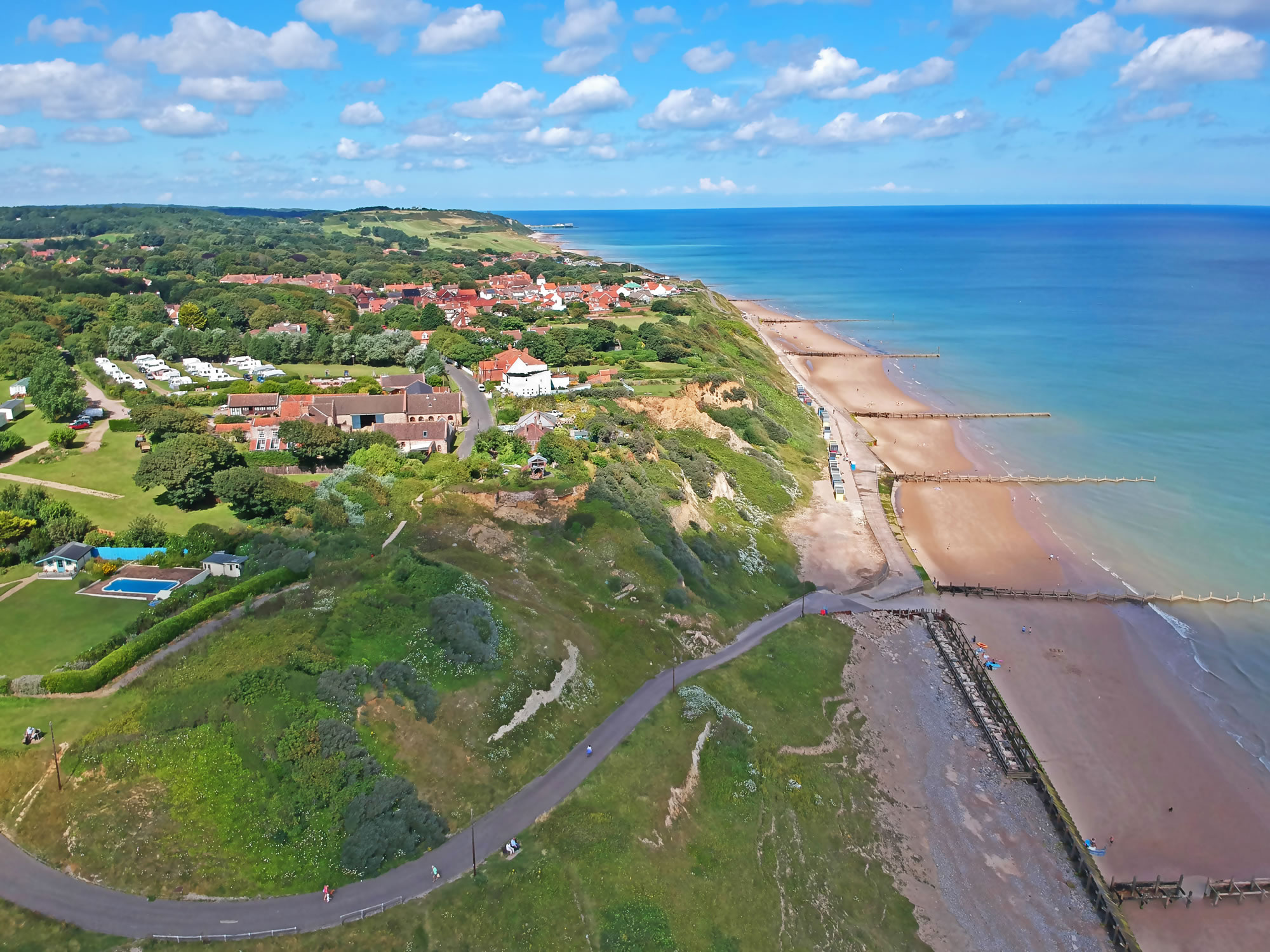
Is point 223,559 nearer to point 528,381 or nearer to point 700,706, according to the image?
point 700,706

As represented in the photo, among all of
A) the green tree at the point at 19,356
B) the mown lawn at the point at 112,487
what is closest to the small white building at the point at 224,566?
the mown lawn at the point at 112,487

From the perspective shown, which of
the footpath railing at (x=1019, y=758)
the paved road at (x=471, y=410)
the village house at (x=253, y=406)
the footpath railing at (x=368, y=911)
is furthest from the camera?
the village house at (x=253, y=406)

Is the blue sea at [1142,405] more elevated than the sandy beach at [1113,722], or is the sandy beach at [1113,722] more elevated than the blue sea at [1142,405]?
the blue sea at [1142,405]

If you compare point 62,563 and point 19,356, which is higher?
point 19,356

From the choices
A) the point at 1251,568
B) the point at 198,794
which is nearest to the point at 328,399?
the point at 198,794

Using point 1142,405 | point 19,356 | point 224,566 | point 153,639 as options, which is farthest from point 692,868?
point 1142,405

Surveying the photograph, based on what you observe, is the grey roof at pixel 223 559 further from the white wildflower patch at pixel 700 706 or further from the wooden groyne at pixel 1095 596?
the wooden groyne at pixel 1095 596
